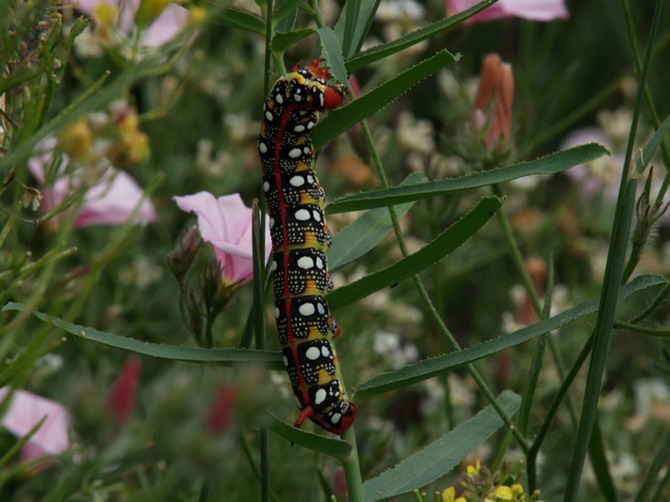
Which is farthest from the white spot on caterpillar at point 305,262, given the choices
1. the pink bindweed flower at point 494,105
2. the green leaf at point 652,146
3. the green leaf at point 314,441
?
the pink bindweed flower at point 494,105

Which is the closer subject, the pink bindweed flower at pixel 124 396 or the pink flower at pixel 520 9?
the pink bindweed flower at pixel 124 396

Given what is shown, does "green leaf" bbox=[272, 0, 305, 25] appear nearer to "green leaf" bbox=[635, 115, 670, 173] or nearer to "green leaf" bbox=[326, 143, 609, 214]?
"green leaf" bbox=[326, 143, 609, 214]

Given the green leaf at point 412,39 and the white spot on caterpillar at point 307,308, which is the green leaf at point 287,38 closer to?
the green leaf at point 412,39

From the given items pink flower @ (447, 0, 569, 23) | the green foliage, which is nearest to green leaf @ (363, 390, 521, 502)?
the green foliage

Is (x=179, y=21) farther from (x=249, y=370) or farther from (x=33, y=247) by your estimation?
(x=249, y=370)

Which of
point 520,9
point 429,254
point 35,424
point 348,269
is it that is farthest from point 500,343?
point 348,269
